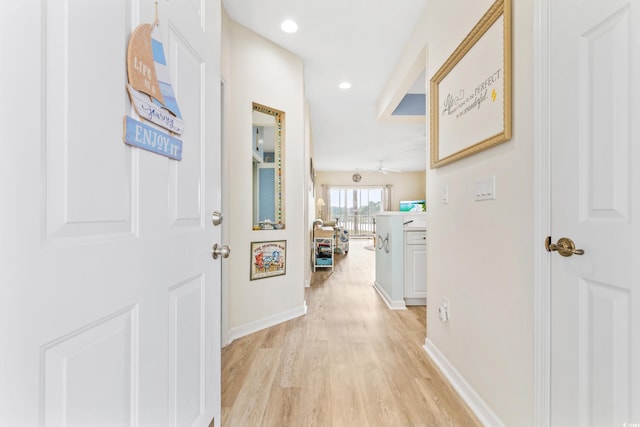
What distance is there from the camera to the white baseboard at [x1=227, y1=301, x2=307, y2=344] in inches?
92.2

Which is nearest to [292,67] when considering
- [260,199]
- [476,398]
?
[260,199]

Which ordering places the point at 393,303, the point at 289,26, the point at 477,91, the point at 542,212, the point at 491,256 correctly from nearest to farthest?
the point at 542,212, the point at 491,256, the point at 477,91, the point at 289,26, the point at 393,303

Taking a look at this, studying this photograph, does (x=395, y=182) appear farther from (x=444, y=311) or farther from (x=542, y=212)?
(x=542, y=212)

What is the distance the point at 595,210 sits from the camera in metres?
0.85

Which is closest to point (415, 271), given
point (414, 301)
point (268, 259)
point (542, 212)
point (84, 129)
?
point (414, 301)

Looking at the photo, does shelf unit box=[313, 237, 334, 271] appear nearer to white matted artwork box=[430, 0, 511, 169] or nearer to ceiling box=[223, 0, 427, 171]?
ceiling box=[223, 0, 427, 171]

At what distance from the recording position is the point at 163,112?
75cm

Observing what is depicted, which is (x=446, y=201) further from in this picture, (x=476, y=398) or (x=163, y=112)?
(x=163, y=112)

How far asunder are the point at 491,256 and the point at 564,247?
1.37 ft

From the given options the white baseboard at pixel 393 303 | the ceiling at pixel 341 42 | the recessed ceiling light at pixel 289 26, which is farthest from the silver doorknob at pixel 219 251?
the white baseboard at pixel 393 303

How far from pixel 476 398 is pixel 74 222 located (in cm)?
179

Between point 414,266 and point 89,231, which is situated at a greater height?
point 89,231

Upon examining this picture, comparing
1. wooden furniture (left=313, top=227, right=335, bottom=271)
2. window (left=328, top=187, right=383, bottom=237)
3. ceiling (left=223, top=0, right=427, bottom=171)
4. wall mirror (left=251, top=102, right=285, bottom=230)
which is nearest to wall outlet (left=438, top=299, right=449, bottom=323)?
wall mirror (left=251, top=102, right=285, bottom=230)

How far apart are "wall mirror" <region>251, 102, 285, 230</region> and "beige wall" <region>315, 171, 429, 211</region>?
8.38 m
